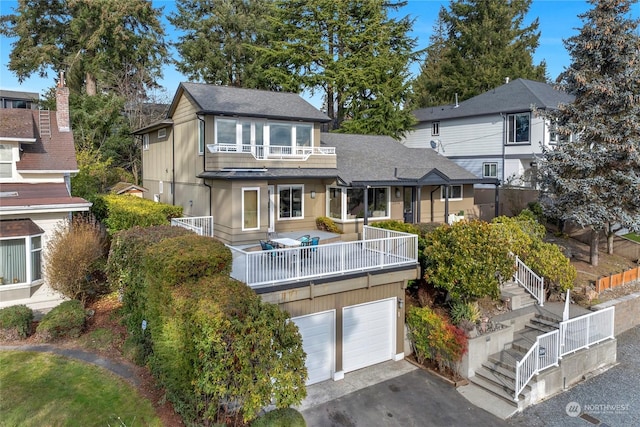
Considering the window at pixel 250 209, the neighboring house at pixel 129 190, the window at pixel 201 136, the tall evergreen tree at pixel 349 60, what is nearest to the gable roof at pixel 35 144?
the window at pixel 201 136

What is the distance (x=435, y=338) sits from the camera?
11766mm

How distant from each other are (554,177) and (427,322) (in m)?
10.8

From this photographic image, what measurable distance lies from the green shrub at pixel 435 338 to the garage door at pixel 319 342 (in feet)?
9.52

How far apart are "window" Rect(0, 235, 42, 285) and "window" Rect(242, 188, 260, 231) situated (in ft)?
22.4

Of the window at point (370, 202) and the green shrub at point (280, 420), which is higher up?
the window at point (370, 202)

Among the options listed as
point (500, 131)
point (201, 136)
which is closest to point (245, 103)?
point (201, 136)

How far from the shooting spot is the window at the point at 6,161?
1382cm

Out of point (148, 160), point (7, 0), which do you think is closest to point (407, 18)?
point (148, 160)

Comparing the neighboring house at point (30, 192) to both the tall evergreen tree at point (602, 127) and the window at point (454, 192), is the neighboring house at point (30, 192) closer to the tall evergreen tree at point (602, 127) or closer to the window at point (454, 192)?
the window at point (454, 192)

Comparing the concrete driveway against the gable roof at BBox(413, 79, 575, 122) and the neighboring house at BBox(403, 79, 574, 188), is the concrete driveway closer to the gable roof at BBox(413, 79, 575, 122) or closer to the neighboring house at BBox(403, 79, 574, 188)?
the neighboring house at BBox(403, 79, 574, 188)

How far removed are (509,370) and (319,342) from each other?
17.6 feet

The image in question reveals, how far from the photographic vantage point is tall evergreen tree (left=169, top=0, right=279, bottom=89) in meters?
36.6

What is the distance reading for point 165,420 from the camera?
7594 millimetres

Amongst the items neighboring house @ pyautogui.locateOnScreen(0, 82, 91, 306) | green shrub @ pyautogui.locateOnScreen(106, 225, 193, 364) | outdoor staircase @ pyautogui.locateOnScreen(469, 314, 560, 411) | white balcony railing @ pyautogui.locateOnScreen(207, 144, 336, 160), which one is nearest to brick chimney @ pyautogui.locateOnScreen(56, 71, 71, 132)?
neighboring house @ pyautogui.locateOnScreen(0, 82, 91, 306)
